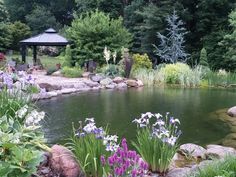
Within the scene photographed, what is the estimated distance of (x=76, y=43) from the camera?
18422mm

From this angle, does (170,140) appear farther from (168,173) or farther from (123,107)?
(123,107)

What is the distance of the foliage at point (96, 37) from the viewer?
17688mm

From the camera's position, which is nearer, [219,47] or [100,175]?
[100,175]

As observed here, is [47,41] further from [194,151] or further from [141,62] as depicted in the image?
[194,151]

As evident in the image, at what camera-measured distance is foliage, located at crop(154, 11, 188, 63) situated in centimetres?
1847

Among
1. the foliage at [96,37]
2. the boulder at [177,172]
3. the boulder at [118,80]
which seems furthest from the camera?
the foliage at [96,37]

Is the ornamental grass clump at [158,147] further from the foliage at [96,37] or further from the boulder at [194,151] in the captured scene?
the foliage at [96,37]

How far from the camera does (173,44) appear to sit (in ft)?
60.5

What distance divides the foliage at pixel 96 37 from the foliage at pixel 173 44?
2.12 meters

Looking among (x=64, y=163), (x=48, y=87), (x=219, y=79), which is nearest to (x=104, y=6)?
(x=219, y=79)

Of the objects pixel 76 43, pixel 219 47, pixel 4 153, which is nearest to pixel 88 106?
pixel 4 153

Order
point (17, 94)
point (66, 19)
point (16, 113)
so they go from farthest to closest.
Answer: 1. point (66, 19)
2. point (17, 94)
3. point (16, 113)

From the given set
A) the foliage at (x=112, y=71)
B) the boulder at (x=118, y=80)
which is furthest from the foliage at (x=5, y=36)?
the boulder at (x=118, y=80)

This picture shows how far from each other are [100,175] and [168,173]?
2.88 ft
